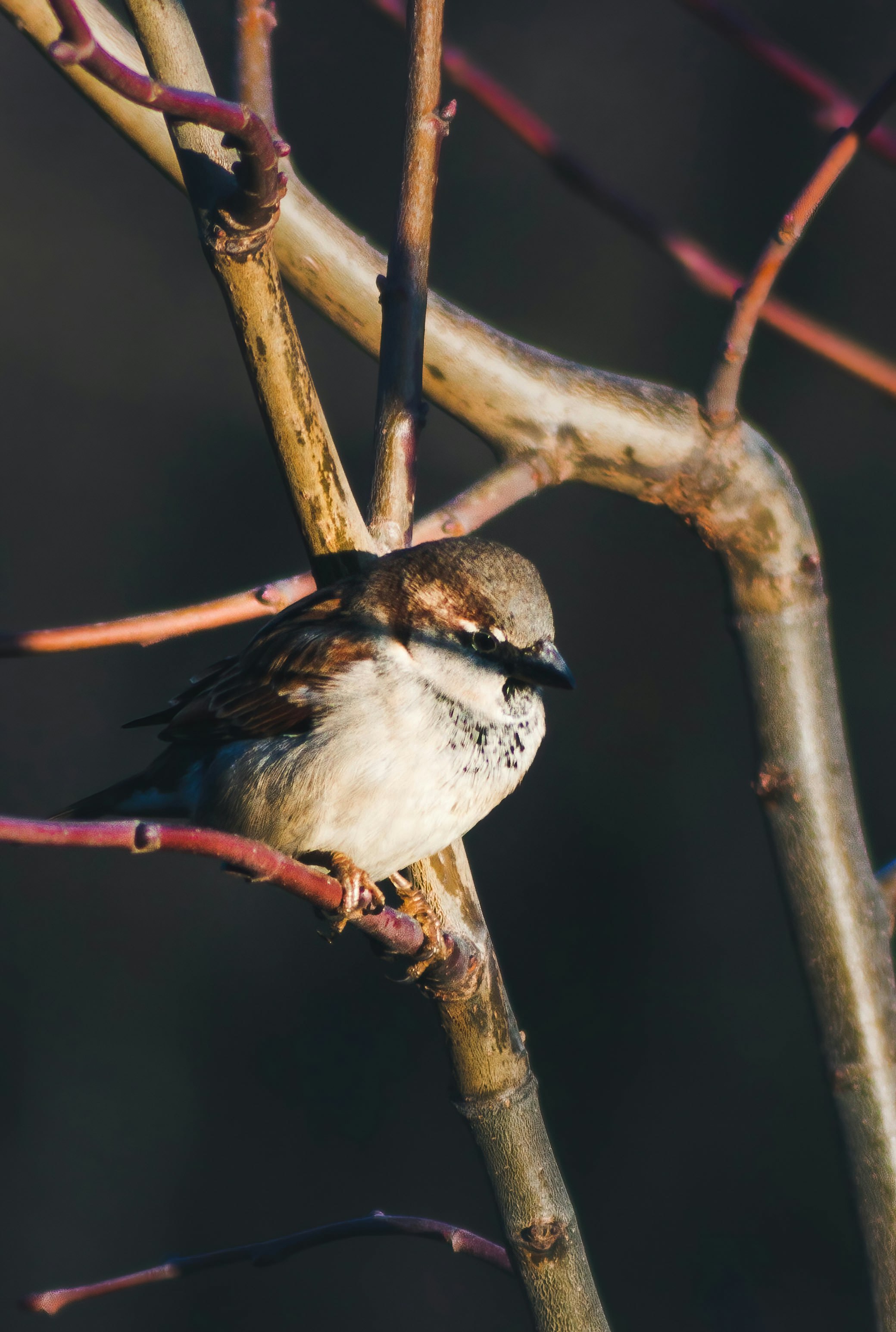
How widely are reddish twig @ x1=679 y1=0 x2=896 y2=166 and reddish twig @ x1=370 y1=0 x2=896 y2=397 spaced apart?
0.08 metres

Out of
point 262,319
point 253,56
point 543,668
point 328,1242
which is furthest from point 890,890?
point 253,56

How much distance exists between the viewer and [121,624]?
0.79 metres

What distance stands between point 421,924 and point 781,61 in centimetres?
66

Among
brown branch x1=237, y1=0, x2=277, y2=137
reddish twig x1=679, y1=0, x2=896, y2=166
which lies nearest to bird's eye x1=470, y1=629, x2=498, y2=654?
brown branch x1=237, y1=0, x2=277, y2=137

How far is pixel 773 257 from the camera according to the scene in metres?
0.77

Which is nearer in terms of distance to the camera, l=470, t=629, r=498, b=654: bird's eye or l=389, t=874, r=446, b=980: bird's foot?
l=389, t=874, r=446, b=980: bird's foot

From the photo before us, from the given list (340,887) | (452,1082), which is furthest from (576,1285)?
(340,887)

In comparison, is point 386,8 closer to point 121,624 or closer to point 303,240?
point 303,240

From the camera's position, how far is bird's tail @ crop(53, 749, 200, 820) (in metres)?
1.25

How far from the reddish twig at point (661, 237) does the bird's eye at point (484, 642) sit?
1.64 feet

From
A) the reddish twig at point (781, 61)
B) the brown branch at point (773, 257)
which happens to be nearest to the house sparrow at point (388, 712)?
the brown branch at point (773, 257)

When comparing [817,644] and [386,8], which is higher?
[386,8]

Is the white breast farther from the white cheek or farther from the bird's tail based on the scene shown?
the bird's tail

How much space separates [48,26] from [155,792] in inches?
29.7
